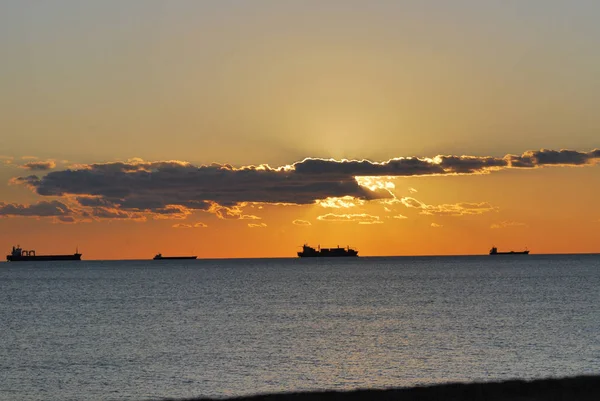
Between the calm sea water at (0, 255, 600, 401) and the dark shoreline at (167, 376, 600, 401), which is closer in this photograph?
the dark shoreline at (167, 376, 600, 401)

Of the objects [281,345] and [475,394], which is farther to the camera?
[281,345]

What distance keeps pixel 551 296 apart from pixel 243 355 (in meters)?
79.8

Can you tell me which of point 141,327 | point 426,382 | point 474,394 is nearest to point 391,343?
point 426,382

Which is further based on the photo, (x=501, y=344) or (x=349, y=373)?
(x=501, y=344)

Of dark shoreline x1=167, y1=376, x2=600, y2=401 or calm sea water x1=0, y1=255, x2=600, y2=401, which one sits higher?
A: dark shoreline x1=167, y1=376, x2=600, y2=401

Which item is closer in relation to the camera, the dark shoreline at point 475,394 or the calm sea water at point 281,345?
the dark shoreline at point 475,394

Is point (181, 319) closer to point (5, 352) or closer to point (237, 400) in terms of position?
point (5, 352)

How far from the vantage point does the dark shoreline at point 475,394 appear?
96.4 feet

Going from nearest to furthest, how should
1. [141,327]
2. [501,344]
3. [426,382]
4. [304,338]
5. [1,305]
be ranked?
[426,382], [501,344], [304,338], [141,327], [1,305]

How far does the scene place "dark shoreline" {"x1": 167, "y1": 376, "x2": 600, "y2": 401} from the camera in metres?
29.4

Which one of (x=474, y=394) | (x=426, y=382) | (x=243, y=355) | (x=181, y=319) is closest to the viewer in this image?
(x=474, y=394)

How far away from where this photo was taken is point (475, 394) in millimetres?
29641

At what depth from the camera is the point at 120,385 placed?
4888 centimetres

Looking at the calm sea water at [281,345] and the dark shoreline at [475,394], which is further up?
the dark shoreline at [475,394]
